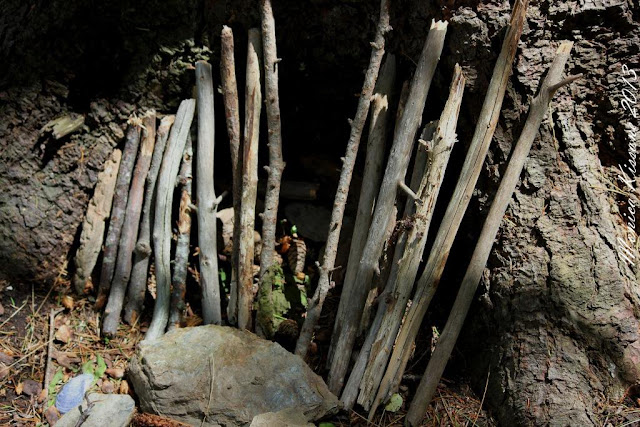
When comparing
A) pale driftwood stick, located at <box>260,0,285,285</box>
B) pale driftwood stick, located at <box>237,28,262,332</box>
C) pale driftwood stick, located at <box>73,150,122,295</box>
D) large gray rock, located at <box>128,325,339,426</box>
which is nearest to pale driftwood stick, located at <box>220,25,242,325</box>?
pale driftwood stick, located at <box>237,28,262,332</box>

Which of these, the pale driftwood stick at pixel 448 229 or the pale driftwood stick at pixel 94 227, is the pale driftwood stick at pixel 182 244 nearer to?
the pale driftwood stick at pixel 94 227

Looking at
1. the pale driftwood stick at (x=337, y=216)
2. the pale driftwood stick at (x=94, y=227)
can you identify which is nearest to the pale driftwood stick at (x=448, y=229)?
the pale driftwood stick at (x=337, y=216)

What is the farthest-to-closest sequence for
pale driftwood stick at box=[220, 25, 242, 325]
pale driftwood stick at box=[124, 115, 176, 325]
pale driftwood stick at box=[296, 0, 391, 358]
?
1. pale driftwood stick at box=[124, 115, 176, 325]
2. pale driftwood stick at box=[220, 25, 242, 325]
3. pale driftwood stick at box=[296, 0, 391, 358]

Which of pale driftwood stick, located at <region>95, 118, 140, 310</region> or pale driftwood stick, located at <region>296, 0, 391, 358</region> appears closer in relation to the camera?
pale driftwood stick, located at <region>296, 0, 391, 358</region>

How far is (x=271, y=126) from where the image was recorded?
10.4ft

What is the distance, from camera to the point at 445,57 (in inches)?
117

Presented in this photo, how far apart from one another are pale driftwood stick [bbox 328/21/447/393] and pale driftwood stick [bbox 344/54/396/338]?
11 cm

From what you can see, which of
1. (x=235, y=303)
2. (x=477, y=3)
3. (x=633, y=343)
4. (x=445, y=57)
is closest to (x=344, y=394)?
(x=235, y=303)

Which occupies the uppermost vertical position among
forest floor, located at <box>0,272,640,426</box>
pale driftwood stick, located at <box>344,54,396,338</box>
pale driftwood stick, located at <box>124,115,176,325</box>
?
pale driftwood stick, located at <box>344,54,396,338</box>

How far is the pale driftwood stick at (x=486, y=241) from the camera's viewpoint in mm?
2729

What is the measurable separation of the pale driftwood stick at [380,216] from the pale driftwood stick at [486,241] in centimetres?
46

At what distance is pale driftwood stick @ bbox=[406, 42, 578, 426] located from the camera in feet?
8.95

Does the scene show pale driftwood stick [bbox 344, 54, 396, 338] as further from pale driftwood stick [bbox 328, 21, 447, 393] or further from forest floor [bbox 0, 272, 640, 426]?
forest floor [bbox 0, 272, 640, 426]

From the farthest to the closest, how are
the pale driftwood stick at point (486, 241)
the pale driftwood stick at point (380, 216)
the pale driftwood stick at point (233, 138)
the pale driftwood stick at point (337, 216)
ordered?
the pale driftwood stick at point (233, 138)
the pale driftwood stick at point (337, 216)
the pale driftwood stick at point (380, 216)
the pale driftwood stick at point (486, 241)
